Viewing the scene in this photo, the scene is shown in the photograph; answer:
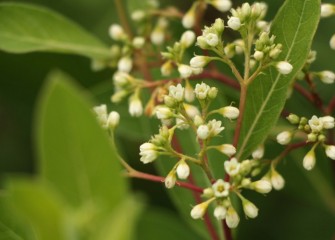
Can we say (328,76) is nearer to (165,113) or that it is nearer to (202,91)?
(202,91)

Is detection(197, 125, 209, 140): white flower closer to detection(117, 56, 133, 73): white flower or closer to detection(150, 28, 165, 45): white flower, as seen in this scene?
detection(117, 56, 133, 73): white flower

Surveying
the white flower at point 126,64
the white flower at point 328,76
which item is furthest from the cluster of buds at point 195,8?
the white flower at point 328,76

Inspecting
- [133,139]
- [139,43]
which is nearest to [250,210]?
[139,43]

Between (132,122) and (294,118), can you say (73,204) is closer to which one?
(294,118)

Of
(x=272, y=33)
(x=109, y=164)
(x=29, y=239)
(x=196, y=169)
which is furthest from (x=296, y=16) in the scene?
(x=29, y=239)

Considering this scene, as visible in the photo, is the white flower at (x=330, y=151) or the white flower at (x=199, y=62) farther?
the white flower at (x=199, y=62)

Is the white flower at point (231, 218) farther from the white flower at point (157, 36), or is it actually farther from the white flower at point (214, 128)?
the white flower at point (157, 36)
